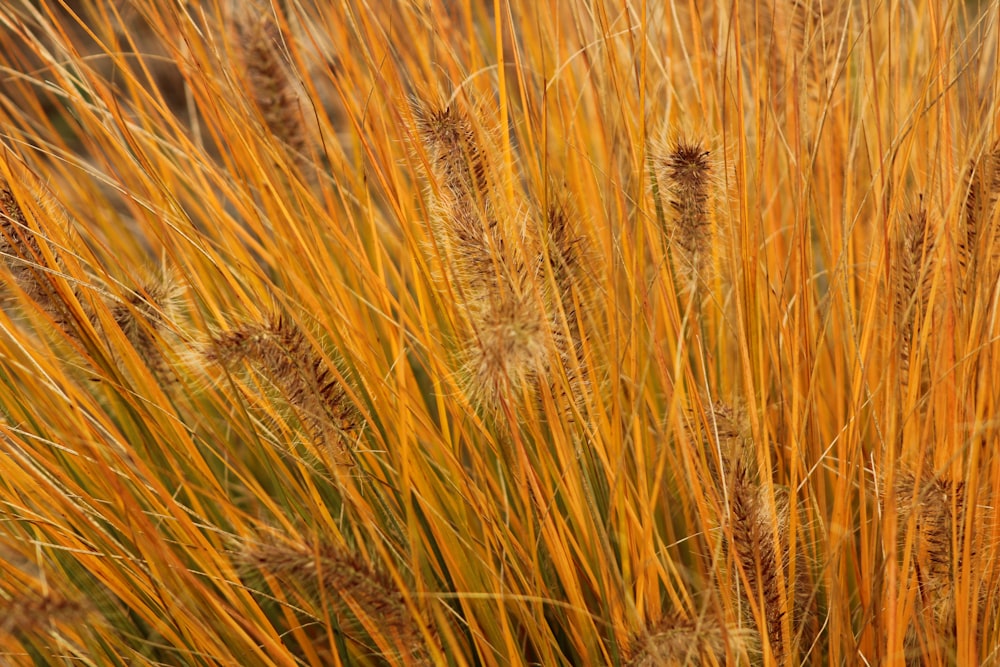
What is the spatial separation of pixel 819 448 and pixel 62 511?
1.05 metres

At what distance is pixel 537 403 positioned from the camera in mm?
1209

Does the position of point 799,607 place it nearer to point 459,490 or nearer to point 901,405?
point 901,405

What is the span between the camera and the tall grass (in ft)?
3.30

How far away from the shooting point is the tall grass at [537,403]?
1.00 m

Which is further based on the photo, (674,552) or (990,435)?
(674,552)

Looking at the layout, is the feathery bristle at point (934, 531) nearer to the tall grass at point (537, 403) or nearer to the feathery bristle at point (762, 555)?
the tall grass at point (537, 403)

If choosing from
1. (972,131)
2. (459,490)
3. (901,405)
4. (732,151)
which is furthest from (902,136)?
(459,490)

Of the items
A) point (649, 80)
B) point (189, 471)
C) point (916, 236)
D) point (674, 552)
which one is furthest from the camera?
point (649, 80)

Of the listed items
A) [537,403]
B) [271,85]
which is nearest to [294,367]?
[537,403]

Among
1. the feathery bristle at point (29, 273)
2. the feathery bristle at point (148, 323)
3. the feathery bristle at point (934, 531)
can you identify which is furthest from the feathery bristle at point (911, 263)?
the feathery bristle at point (29, 273)

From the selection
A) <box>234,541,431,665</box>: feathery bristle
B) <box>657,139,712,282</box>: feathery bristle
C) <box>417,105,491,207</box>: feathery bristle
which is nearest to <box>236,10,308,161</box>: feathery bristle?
<box>417,105,491,207</box>: feathery bristle

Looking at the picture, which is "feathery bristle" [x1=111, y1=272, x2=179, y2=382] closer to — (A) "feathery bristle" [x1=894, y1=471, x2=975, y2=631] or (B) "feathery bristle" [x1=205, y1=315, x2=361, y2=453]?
(B) "feathery bristle" [x1=205, y1=315, x2=361, y2=453]

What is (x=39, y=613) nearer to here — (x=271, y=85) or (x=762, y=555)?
(x=762, y=555)

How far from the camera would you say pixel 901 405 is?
3.82 feet
